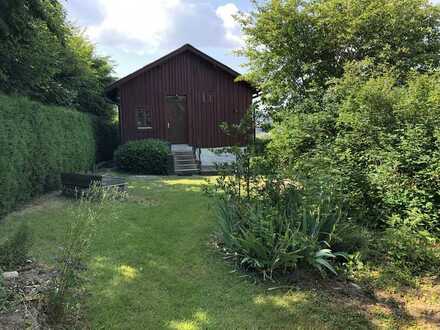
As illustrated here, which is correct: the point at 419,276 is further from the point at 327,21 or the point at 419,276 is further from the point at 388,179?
the point at 327,21

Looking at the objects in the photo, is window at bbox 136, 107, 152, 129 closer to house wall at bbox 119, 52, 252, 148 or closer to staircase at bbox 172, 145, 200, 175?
house wall at bbox 119, 52, 252, 148

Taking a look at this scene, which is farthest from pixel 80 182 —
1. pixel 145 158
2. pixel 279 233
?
pixel 279 233

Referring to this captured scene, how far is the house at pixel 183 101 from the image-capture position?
52.0 feet

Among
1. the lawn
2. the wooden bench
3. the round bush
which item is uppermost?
the round bush

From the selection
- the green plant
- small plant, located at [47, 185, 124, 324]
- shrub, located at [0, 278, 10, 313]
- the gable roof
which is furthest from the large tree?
shrub, located at [0, 278, 10, 313]

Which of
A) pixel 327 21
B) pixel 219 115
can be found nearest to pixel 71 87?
pixel 219 115

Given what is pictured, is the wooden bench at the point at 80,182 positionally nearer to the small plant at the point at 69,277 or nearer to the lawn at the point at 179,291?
the lawn at the point at 179,291

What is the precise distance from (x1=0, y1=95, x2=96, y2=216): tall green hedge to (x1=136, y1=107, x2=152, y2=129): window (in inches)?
190

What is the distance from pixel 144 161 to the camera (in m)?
13.5

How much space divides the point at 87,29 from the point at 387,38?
15.7 metres

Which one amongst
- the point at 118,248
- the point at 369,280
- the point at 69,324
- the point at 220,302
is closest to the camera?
the point at 69,324

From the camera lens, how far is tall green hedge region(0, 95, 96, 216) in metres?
6.48

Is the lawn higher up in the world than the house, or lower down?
lower down

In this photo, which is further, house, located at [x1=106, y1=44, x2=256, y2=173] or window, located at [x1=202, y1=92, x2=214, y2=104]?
window, located at [x1=202, y1=92, x2=214, y2=104]
